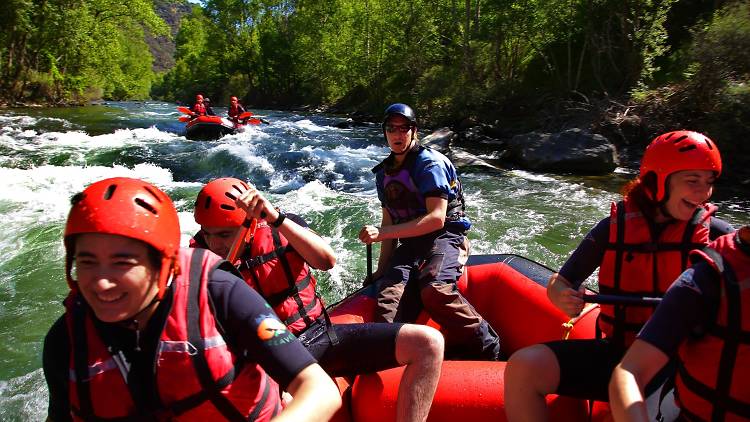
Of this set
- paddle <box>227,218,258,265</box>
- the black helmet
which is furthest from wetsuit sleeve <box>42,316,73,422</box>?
the black helmet

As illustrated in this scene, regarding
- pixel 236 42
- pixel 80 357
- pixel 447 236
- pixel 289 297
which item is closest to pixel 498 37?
pixel 447 236

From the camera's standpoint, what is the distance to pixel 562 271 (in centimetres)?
232

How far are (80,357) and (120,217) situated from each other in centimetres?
43

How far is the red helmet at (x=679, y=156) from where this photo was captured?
79.3 inches

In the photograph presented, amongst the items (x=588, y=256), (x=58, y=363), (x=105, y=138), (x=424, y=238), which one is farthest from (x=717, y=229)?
(x=105, y=138)

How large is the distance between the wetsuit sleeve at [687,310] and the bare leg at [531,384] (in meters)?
0.56

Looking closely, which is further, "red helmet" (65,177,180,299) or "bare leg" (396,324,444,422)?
"bare leg" (396,324,444,422)

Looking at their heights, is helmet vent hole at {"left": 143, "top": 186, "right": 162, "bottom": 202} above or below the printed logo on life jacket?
above

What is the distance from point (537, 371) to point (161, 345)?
1367 millimetres

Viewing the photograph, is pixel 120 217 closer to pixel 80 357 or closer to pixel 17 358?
pixel 80 357

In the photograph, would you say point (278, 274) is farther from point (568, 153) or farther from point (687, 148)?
point (568, 153)

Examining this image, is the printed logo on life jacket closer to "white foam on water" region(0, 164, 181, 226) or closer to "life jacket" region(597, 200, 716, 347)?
"life jacket" region(597, 200, 716, 347)

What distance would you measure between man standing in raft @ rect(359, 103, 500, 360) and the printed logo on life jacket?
167cm

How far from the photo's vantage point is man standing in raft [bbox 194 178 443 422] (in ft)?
7.16
